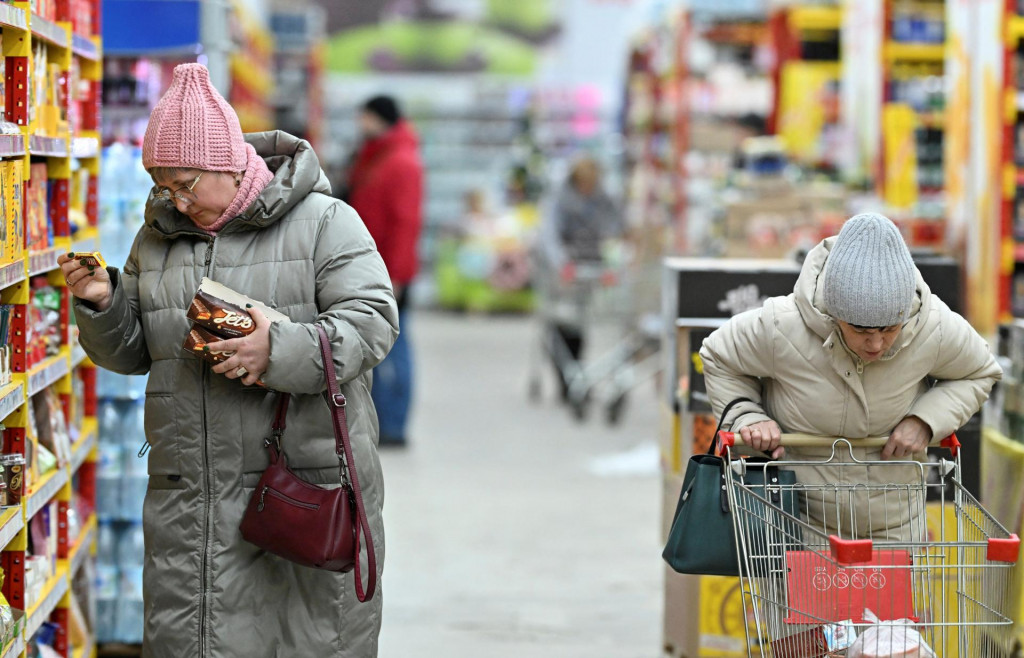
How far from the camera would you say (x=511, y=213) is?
16.3 meters

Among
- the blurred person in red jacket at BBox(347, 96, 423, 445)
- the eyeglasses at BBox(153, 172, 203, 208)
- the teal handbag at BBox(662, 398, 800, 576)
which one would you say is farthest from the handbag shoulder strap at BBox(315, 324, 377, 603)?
the blurred person in red jacket at BBox(347, 96, 423, 445)

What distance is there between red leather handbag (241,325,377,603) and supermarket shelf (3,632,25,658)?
0.52 m

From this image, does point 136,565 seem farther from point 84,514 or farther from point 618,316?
point 618,316

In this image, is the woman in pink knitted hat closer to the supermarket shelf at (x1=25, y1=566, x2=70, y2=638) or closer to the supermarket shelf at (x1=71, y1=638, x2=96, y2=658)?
the supermarket shelf at (x1=25, y1=566, x2=70, y2=638)

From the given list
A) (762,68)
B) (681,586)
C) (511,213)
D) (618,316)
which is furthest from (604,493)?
(511,213)

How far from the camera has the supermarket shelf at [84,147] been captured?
3701 mm

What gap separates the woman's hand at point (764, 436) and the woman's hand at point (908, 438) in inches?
9.2

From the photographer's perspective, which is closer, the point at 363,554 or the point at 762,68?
the point at 363,554

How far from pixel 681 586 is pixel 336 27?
700 inches

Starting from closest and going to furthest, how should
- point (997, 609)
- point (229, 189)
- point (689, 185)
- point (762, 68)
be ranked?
point (997, 609), point (229, 189), point (689, 185), point (762, 68)

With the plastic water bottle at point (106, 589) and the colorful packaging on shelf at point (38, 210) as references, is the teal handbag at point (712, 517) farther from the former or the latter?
the plastic water bottle at point (106, 589)

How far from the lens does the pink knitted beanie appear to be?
9.46 ft

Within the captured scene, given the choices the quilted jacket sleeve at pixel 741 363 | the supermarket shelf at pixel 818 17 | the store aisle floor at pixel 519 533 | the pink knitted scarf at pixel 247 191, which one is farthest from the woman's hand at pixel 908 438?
the supermarket shelf at pixel 818 17

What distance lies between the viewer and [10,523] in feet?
9.77
